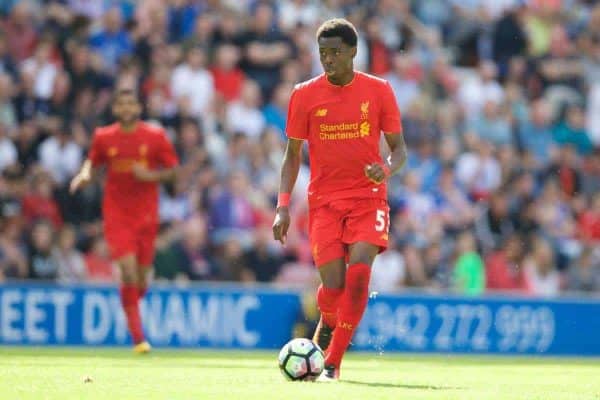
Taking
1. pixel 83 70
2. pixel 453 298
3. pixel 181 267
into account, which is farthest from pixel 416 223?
pixel 83 70

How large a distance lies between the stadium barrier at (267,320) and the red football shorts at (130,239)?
5.90 ft

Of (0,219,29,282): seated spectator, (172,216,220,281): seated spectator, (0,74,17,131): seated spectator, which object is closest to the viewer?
(0,219,29,282): seated spectator

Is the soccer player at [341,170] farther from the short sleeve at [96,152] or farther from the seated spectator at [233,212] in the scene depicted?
the seated spectator at [233,212]

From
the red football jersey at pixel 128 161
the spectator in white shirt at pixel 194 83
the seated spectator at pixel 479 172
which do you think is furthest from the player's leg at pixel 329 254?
the seated spectator at pixel 479 172

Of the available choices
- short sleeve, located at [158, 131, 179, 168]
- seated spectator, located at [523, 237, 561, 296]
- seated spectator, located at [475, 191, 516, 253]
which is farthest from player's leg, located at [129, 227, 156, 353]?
Result: seated spectator, located at [523, 237, 561, 296]

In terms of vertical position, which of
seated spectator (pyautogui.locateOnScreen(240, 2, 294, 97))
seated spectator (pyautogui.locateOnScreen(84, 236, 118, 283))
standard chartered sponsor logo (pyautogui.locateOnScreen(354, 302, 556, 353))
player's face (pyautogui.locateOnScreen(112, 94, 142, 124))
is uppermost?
seated spectator (pyautogui.locateOnScreen(240, 2, 294, 97))

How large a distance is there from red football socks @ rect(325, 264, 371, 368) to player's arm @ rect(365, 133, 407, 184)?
698 millimetres

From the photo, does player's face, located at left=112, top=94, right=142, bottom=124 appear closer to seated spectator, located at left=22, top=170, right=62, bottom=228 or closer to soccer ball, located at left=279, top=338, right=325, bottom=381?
seated spectator, located at left=22, top=170, right=62, bottom=228

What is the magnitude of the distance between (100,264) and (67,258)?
575 mm

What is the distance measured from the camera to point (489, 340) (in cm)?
1912

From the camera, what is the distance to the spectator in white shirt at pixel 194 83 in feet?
67.6

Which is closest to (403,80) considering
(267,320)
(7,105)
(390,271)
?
(390,271)

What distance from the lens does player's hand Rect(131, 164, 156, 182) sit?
1577 cm

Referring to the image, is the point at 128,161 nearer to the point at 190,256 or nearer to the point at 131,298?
the point at 131,298
